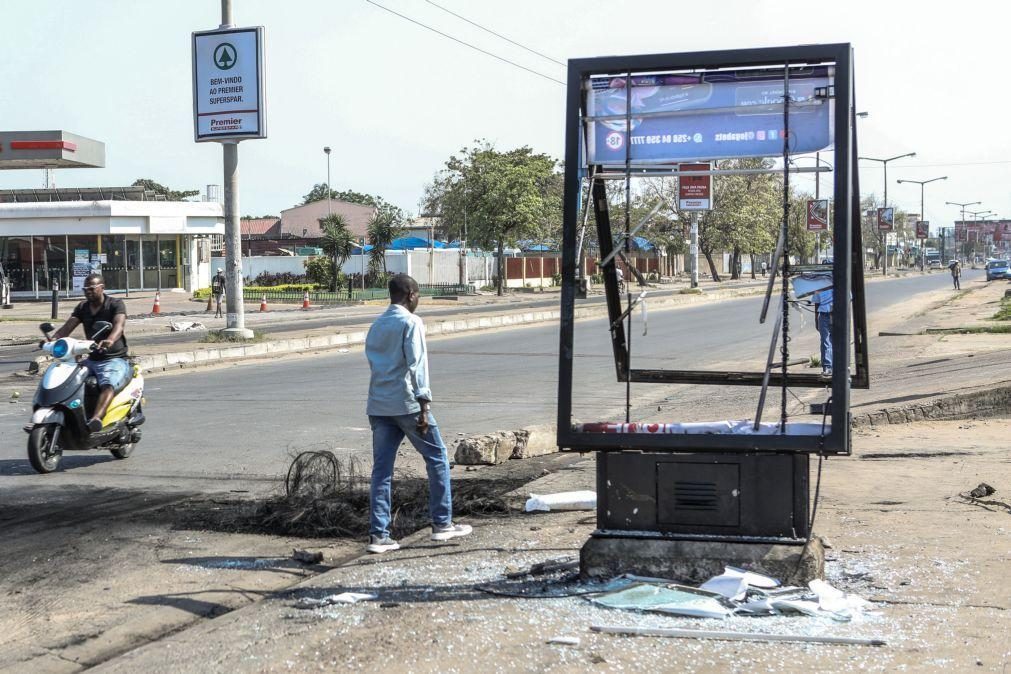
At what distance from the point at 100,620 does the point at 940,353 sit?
52.9 feet

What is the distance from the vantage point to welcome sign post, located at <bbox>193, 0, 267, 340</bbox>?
23.7 meters

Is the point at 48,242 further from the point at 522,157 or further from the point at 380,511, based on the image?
the point at 380,511

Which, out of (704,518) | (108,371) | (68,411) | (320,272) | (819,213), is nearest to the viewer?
(704,518)

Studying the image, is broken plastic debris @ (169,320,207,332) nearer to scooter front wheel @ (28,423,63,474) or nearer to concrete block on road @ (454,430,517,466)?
scooter front wheel @ (28,423,63,474)

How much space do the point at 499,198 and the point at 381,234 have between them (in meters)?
6.86

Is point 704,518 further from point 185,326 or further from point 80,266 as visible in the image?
point 80,266

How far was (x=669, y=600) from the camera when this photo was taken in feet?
16.5

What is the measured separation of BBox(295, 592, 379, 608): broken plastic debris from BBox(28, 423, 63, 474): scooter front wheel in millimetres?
4626

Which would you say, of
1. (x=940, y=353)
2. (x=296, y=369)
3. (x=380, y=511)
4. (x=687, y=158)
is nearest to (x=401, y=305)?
(x=380, y=511)

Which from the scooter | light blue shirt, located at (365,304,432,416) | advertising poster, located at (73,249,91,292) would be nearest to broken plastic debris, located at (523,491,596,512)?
light blue shirt, located at (365,304,432,416)

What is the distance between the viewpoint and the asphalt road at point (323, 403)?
367 inches

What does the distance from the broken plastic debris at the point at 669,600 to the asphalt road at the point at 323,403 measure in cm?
409

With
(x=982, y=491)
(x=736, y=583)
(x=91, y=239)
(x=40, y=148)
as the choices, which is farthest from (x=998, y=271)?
(x=736, y=583)

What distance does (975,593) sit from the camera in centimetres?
509
